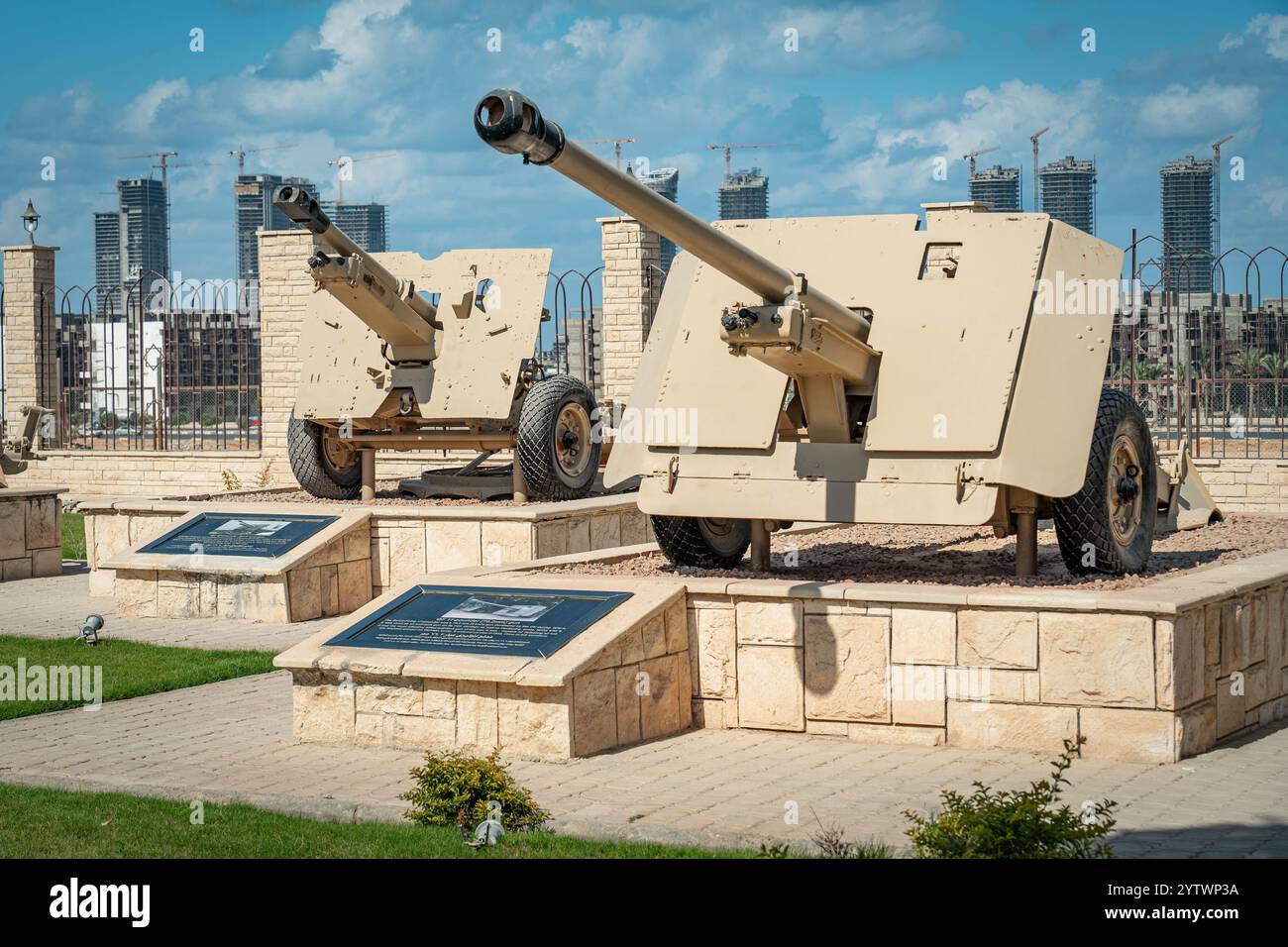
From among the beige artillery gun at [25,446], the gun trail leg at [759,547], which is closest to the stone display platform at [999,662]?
the gun trail leg at [759,547]

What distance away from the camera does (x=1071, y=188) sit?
1348 inches

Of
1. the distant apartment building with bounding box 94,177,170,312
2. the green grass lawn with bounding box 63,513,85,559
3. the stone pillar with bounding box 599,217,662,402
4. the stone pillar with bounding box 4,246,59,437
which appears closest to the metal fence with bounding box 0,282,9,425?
the stone pillar with bounding box 4,246,59,437

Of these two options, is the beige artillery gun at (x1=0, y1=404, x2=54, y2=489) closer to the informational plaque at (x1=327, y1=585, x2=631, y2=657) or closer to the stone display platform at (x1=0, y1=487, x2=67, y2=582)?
the stone display platform at (x1=0, y1=487, x2=67, y2=582)

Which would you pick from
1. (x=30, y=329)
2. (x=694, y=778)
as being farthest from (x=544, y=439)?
(x=30, y=329)

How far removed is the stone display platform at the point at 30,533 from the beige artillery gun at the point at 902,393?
25.2 feet

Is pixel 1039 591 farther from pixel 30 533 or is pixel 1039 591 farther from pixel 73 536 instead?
pixel 73 536

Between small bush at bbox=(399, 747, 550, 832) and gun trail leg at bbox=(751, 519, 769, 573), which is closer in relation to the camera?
small bush at bbox=(399, 747, 550, 832)

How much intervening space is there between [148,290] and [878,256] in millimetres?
15143

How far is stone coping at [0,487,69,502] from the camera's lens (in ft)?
48.3

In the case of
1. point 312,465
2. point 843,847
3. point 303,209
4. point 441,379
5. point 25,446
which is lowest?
point 843,847

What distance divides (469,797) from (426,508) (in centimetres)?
671

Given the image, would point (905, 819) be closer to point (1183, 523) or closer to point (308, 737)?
point (308, 737)

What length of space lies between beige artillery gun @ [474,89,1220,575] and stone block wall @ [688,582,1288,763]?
2.35 ft

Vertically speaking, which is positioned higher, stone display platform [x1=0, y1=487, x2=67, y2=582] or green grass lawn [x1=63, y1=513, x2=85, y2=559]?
stone display platform [x1=0, y1=487, x2=67, y2=582]
